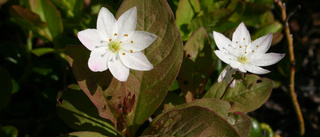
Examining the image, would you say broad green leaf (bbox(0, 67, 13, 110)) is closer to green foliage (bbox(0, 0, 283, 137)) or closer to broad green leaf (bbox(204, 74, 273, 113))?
green foliage (bbox(0, 0, 283, 137))

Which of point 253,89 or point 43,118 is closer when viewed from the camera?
point 253,89

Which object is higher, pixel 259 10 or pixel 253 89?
pixel 259 10

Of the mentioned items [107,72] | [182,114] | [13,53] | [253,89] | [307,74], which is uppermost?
[107,72]

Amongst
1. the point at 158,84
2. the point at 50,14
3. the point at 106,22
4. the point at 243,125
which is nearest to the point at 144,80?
the point at 158,84

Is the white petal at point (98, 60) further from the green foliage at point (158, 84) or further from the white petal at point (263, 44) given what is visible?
the white petal at point (263, 44)

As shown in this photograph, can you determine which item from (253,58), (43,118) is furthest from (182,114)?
(43,118)

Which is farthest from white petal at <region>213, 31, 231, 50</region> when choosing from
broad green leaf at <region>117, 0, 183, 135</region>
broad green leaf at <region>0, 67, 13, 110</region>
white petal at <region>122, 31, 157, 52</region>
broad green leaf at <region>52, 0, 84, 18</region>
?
broad green leaf at <region>0, 67, 13, 110</region>

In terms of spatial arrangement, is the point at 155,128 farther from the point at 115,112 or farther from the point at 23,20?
the point at 23,20
